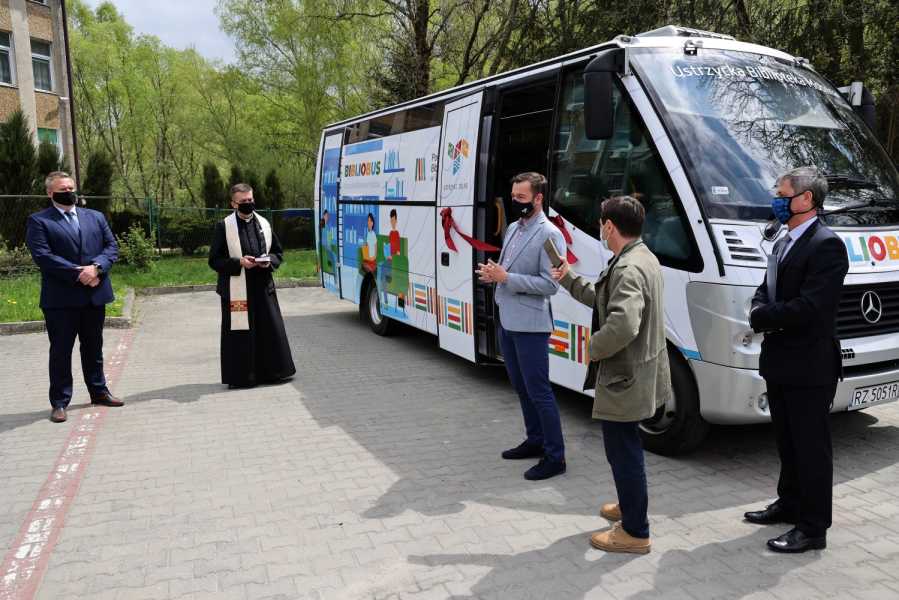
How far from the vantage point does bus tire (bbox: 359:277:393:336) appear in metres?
10.0

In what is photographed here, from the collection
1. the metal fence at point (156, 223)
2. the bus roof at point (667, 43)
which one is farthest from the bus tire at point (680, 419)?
the metal fence at point (156, 223)

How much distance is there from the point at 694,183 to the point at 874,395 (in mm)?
1825

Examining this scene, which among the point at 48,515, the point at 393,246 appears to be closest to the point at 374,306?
the point at 393,246

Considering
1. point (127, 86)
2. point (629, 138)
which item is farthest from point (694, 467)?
point (127, 86)

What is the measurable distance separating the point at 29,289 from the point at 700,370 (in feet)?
43.8

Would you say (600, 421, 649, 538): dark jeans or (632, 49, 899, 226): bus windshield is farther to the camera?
(632, 49, 899, 226): bus windshield

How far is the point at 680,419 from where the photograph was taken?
4879mm

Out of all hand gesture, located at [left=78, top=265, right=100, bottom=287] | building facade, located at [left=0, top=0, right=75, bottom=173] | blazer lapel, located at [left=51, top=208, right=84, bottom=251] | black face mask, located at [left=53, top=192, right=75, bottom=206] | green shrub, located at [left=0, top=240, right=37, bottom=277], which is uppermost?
building facade, located at [left=0, top=0, right=75, bottom=173]

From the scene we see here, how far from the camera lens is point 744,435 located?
5605mm

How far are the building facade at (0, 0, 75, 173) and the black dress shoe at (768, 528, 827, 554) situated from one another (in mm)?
26726

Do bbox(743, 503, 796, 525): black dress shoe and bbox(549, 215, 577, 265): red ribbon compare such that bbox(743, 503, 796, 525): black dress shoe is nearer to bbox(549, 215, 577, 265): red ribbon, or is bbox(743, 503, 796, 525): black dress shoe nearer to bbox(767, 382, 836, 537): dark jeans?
bbox(767, 382, 836, 537): dark jeans

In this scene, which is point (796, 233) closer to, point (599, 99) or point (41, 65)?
point (599, 99)

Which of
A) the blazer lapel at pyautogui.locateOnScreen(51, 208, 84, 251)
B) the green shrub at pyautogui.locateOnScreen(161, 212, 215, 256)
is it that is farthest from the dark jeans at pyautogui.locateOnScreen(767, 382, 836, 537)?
the green shrub at pyautogui.locateOnScreen(161, 212, 215, 256)

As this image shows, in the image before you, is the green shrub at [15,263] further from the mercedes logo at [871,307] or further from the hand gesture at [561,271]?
the mercedes logo at [871,307]
